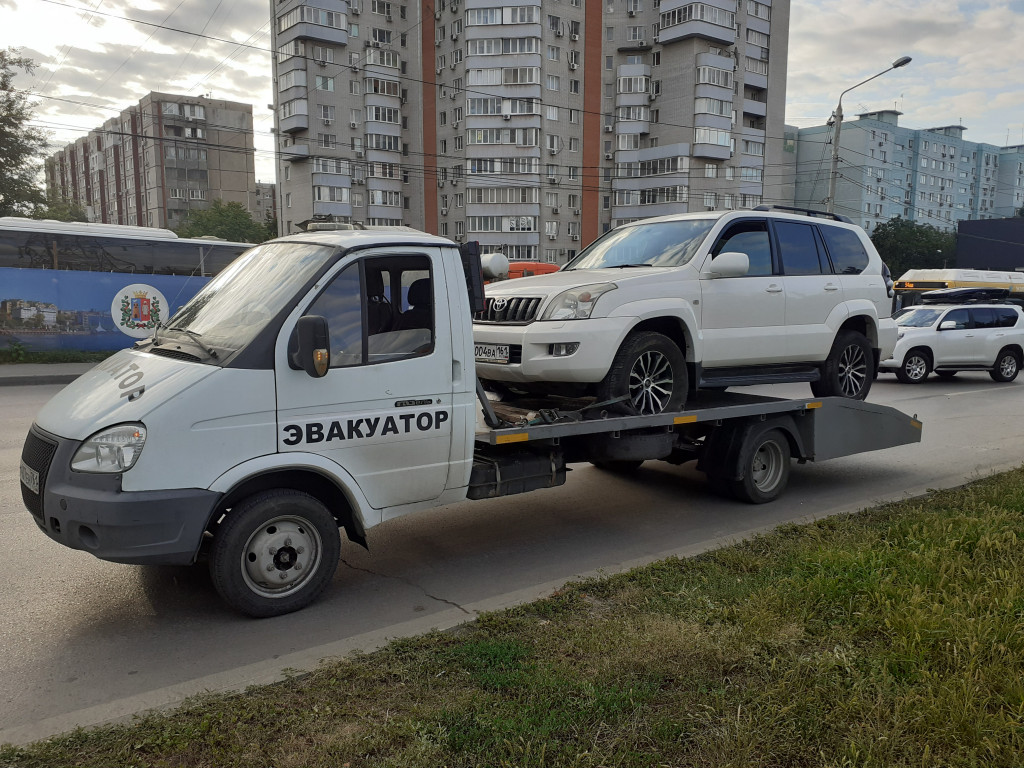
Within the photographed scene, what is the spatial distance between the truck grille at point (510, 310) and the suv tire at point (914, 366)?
1463 centimetres

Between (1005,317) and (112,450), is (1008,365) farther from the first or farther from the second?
(112,450)

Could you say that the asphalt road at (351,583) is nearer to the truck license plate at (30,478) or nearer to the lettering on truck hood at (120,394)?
the truck license plate at (30,478)

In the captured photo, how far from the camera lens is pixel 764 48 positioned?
230 feet

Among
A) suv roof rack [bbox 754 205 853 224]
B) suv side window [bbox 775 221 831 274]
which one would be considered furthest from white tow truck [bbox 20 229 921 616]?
suv roof rack [bbox 754 205 853 224]

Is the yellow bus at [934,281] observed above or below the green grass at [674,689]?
above

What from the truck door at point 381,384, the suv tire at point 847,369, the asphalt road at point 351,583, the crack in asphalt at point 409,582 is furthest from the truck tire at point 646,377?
the suv tire at point 847,369

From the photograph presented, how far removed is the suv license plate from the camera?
20.7ft

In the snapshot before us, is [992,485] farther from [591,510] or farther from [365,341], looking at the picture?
[365,341]

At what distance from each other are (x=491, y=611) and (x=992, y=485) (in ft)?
17.9

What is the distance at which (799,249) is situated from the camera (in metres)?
7.80

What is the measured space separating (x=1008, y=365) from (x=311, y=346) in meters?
19.7

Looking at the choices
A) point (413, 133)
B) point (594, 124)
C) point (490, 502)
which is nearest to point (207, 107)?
point (413, 133)

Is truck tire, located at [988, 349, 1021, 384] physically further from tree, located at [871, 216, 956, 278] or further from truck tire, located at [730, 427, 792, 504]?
tree, located at [871, 216, 956, 278]

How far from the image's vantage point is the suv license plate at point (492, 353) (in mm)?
6320
